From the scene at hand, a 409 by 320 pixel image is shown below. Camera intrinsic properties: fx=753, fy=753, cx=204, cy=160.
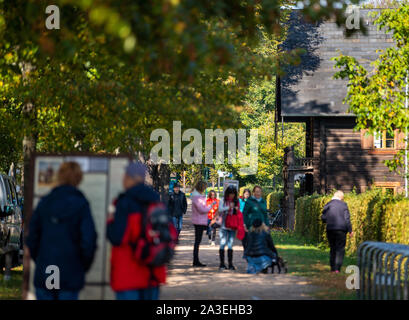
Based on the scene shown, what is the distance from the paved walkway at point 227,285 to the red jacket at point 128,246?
487cm

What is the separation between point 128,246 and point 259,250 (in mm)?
9424

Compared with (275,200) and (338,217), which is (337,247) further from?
(275,200)

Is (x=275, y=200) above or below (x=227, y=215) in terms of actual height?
above

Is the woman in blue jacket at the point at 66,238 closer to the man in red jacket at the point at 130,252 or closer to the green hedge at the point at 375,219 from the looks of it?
the man in red jacket at the point at 130,252

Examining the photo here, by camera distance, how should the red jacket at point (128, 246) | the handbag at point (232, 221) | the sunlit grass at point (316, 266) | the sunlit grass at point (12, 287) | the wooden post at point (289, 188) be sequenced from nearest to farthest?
the red jacket at point (128, 246)
the sunlit grass at point (12, 287)
the sunlit grass at point (316, 266)
the handbag at point (232, 221)
the wooden post at point (289, 188)

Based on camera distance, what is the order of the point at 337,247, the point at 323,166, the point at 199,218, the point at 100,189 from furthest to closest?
the point at 323,166, the point at 199,218, the point at 337,247, the point at 100,189

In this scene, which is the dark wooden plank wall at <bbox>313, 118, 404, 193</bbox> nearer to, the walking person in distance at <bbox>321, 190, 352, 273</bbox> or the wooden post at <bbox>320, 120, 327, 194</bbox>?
the wooden post at <bbox>320, 120, 327, 194</bbox>

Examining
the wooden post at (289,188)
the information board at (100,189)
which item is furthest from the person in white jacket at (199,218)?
the wooden post at (289,188)

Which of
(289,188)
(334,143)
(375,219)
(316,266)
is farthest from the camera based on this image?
(289,188)

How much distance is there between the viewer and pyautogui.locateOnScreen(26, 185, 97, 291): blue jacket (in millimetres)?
6738

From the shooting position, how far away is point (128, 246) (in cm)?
652

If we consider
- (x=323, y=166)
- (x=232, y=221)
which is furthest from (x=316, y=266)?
(x=323, y=166)

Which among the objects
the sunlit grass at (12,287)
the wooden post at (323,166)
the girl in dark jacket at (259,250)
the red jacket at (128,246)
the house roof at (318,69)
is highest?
the house roof at (318,69)

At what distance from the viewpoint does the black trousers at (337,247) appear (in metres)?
15.6
